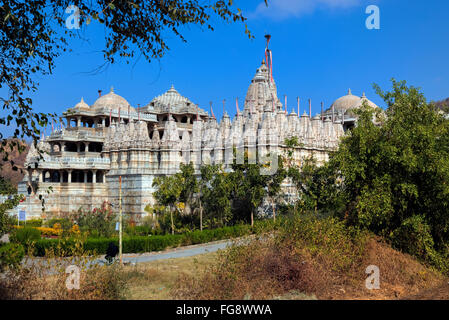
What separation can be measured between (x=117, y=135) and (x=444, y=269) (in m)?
30.4

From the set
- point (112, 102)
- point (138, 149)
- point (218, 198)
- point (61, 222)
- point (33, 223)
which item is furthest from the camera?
point (112, 102)

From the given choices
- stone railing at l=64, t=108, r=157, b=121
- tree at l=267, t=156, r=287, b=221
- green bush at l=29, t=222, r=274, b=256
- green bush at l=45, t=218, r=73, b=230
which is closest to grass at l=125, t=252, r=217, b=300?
green bush at l=29, t=222, r=274, b=256

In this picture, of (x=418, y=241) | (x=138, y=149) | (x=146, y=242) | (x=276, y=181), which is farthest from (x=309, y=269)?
(x=138, y=149)

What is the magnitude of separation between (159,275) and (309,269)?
20.4 feet

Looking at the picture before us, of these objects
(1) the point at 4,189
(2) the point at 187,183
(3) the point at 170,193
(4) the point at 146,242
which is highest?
(2) the point at 187,183

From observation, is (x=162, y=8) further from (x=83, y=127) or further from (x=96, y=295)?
(x=83, y=127)

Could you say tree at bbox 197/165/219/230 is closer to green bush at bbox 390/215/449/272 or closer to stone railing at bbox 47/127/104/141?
green bush at bbox 390/215/449/272

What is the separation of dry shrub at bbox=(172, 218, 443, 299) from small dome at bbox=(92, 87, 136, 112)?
3420 centimetres

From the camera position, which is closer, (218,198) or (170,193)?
(218,198)

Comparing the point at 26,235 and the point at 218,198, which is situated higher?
the point at 218,198

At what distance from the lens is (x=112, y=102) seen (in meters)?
47.7

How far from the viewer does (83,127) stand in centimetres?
4503

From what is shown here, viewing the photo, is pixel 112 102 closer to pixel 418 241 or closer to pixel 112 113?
pixel 112 113

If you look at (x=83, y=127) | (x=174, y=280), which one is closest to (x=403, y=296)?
(x=174, y=280)
